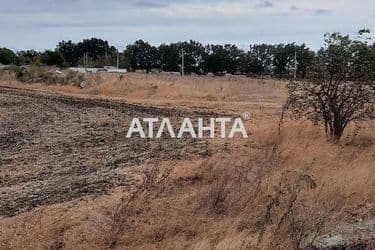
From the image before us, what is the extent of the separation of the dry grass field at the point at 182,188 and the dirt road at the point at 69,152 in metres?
0.02

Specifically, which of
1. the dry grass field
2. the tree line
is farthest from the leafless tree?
the tree line

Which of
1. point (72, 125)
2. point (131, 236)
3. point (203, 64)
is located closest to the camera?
point (131, 236)

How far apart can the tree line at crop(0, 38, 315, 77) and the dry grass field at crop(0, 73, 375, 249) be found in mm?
49809

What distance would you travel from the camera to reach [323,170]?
8.58m

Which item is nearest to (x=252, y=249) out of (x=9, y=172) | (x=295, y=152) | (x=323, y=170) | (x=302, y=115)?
(x=323, y=170)

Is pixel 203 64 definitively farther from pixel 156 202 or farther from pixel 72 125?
pixel 156 202

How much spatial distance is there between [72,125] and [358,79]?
8.52 metres

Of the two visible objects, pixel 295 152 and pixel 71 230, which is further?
pixel 295 152

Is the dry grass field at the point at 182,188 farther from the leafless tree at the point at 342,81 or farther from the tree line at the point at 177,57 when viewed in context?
the tree line at the point at 177,57

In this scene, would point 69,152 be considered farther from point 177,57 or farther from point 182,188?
point 177,57

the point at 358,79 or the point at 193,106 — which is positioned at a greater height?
the point at 358,79

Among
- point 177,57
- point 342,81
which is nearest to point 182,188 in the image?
point 342,81

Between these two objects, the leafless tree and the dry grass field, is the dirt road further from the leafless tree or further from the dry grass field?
the leafless tree

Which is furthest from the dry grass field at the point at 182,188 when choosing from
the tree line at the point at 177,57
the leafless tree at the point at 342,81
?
the tree line at the point at 177,57
